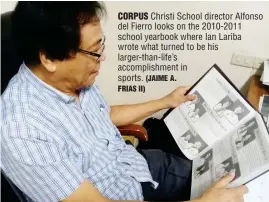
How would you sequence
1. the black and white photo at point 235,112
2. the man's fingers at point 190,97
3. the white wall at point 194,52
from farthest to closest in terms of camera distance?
1. the white wall at point 194,52
2. the man's fingers at point 190,97
3. the black and white photo at point 235,112

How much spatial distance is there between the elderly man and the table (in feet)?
1.79

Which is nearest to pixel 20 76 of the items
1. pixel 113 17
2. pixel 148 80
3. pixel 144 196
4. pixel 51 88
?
pixel 51 88

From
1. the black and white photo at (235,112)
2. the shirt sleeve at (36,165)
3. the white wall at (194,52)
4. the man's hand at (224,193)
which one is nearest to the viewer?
Answer: the shirt sleeve at (36,165)

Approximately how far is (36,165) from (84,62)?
306 mm

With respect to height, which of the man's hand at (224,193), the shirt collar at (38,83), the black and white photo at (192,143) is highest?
the shirt collar at (38,83)

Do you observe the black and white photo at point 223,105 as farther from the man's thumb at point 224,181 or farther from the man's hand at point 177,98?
the man's thumb at point 224,181

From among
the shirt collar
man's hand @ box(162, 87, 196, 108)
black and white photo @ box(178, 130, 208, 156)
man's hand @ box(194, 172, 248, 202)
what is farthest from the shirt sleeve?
man's hand @ box(162, 87, 196, 108)

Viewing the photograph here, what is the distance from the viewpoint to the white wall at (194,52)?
1776 millimetres

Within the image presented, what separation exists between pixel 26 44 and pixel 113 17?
0.85 m

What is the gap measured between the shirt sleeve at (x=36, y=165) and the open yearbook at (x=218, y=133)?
0.41 m

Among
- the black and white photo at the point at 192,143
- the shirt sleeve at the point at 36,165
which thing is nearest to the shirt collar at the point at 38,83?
the shirt sleeve at the point at 36,165

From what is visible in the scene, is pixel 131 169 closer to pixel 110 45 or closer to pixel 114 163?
pixel 114 163

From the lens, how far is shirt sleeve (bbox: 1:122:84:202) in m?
0.94

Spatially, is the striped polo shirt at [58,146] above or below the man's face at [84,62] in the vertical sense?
below
